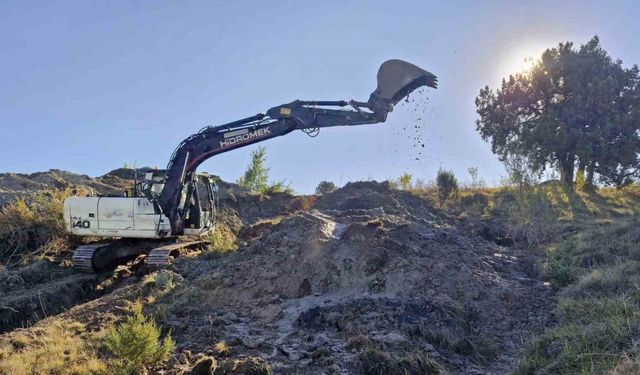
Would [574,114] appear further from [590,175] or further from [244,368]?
[244,368]

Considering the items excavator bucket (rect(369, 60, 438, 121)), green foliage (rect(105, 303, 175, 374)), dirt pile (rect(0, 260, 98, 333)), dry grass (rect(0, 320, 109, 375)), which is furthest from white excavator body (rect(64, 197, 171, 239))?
green foliage (rect(105, 303, 175, 374))

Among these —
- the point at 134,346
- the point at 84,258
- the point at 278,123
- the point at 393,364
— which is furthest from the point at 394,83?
the point at 84,258

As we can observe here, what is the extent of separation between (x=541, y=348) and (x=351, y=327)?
225cm

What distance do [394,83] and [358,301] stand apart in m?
4.80

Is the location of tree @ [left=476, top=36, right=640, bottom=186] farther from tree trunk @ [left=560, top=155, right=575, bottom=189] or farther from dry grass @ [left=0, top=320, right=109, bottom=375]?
dry grass @ [left=0, top=320, right=109, bottom=375]

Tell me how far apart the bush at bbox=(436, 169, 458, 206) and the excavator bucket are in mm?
11226

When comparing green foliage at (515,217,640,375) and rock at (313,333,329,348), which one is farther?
rock at (313,333,329,348)

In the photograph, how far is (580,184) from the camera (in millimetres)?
22562

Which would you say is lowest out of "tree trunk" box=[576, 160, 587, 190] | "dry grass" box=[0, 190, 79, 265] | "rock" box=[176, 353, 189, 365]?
"rock" box=[176, 353, 189, 365]

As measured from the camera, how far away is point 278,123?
12.2 meters

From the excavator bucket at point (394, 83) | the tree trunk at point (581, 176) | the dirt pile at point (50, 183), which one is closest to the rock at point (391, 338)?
the excavator bucket at point (394, 83)

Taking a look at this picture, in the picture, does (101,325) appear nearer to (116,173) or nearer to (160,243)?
(160,243)

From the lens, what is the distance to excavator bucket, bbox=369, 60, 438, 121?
10602mm

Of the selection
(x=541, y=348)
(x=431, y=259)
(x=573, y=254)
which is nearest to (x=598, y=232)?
(x=573, y=254)
